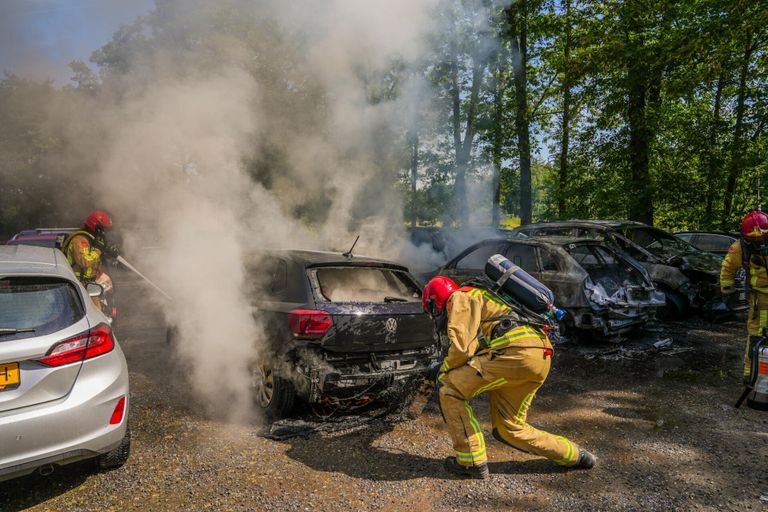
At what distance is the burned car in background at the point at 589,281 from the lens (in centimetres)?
616

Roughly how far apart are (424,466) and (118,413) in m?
2.03

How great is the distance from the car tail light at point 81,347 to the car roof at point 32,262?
1.57 feet

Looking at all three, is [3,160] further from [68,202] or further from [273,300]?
[273,300]

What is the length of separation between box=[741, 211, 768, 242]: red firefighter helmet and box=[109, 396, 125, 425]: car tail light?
5.40 meters

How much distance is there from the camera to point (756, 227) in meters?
4.52

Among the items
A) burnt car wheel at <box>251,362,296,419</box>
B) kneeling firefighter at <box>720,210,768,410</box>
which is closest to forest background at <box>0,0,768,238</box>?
burnt car wheel at <box>251,362,296,419</box>

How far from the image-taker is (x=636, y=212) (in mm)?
13938

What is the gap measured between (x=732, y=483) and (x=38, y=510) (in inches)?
170

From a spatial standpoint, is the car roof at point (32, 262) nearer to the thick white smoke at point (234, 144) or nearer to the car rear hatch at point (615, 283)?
the thick white smoke at point (234, 144)

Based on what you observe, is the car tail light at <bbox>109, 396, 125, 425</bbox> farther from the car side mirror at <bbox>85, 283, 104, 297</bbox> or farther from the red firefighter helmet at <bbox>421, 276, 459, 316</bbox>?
the red firefighter helmet at <bbox>421, 276, 459, 316</bbox>

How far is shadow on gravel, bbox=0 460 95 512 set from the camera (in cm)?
280

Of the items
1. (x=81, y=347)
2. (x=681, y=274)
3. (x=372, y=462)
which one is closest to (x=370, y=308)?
(x=372, y=462)

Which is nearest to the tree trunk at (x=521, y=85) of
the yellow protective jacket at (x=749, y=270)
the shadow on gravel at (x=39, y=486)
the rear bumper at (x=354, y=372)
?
the yellow protective jacket at (x=749, y=270)

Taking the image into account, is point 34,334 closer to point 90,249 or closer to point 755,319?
point 90,249
